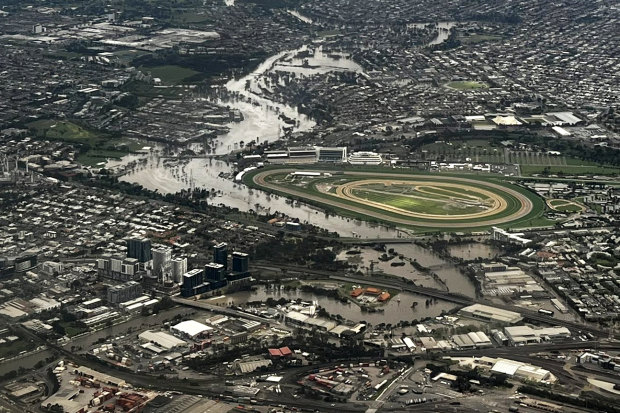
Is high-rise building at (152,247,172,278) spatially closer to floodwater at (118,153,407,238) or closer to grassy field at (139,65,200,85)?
floodwater at (118,153,407,238)

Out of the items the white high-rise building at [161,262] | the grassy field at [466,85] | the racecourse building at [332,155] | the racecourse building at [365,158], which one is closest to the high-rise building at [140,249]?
the white high-rise building at [161,262]

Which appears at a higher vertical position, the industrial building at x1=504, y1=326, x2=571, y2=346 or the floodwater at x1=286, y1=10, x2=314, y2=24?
the floodwater at x1=286, y1=10, x2=314, y2=24

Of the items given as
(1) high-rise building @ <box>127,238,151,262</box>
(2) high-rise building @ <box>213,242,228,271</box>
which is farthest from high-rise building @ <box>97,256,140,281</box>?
(2) high-rise building @ <box>213,242,228,271</box>

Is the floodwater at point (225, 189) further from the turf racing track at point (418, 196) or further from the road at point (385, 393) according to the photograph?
the road at point (385, 393)

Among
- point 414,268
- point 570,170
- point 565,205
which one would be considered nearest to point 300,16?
point 570,170

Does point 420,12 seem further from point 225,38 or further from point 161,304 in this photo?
point 161,304

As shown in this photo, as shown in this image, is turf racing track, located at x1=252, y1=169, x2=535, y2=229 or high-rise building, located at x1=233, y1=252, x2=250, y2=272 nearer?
high-rise building, located at x1=233, y1=252, x2=250, y2=272

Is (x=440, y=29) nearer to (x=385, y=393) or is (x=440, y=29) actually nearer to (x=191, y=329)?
(x=191, y=329)
